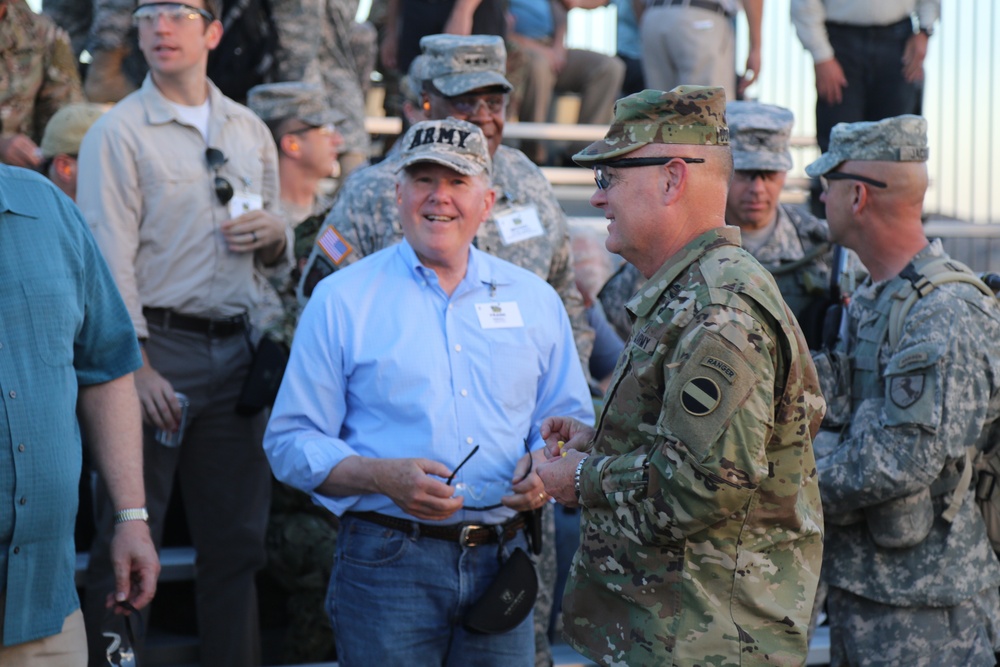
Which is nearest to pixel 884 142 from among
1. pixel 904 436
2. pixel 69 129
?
pixel 904 436

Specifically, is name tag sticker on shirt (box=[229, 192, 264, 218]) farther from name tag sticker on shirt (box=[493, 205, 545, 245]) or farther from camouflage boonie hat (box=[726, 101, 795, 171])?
camouflage boonie hat (box=[726, 101, 795, 171])

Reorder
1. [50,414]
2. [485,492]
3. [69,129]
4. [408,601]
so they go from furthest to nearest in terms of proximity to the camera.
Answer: [69,129] → [485,492] → [408,601] → [50,414]

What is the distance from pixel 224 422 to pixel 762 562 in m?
2.53

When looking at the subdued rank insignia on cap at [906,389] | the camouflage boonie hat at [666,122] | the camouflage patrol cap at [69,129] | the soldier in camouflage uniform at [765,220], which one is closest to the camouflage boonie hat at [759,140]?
the soldier in camouflage uniform at [765,220]

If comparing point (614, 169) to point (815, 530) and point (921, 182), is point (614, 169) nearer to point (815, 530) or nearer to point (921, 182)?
point (815, 530)

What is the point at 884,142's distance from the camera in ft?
12.5

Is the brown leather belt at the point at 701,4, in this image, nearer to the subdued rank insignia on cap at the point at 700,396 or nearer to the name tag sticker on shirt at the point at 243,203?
the name tag sticker on shirt at the point at 243,203

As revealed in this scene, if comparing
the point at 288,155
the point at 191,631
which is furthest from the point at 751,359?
the point at 288,155

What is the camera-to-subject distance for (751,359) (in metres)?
2.31

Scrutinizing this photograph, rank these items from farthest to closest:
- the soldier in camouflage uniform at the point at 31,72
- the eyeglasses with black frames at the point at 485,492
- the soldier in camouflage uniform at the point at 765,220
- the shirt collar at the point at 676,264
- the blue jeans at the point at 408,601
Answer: the soldier in camouflage uniform at the point at 31,72 → the soldier in camouflage uniform at the point at 765,220 → the eyeglasses with black frames at the point at 485,492 → the blue jeans at the point at 408,601 → the shirt collar at the point at 676,264

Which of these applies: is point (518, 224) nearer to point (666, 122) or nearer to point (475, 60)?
point (475, 60)

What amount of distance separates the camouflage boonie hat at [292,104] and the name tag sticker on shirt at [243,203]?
1291 mm

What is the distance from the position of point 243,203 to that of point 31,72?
1.62 meters

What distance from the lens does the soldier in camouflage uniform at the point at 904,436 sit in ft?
11.4
